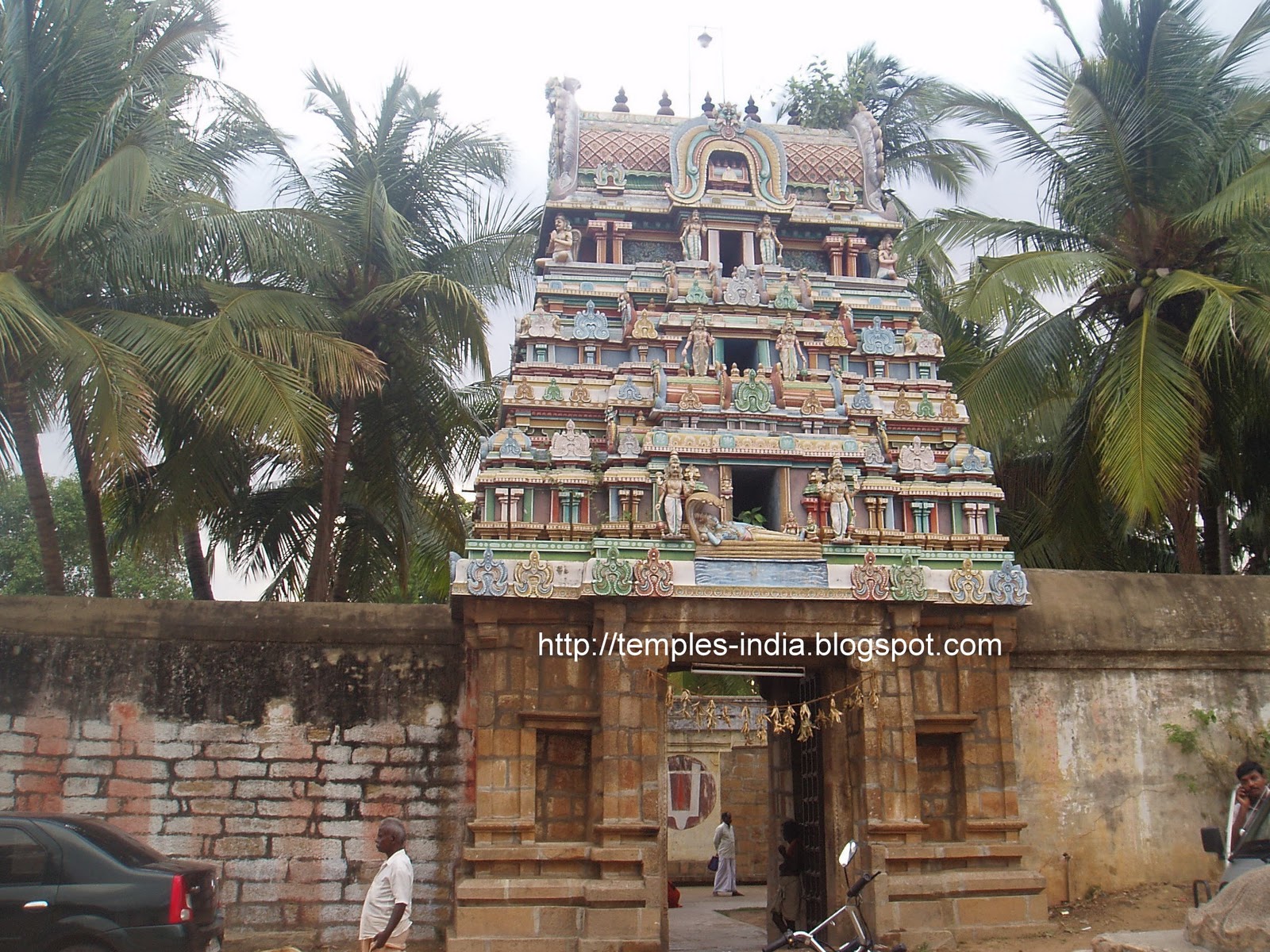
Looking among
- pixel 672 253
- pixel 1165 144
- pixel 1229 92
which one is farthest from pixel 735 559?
pixel 1229 92

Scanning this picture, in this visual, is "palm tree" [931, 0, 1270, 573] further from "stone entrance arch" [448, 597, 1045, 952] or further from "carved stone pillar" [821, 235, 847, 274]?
"stone entrance arch" [448, 597, 1045, 952]

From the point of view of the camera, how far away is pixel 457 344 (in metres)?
16.2

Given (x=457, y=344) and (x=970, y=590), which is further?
(x=457, y=344)

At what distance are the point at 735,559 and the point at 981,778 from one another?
322 centimetres

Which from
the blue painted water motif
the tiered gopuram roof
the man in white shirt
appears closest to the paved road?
the blue painted water motif

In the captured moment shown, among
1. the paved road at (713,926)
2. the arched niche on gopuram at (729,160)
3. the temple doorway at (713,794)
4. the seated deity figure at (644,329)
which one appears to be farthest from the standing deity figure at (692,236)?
the temple doorway at (713,794)

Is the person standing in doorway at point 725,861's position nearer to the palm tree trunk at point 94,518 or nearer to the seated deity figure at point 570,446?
the seated deity figure at point 570,446

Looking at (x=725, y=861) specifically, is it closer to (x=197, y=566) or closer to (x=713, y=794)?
(x=713, y=794)

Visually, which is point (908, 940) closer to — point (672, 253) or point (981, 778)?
point (981, 778)

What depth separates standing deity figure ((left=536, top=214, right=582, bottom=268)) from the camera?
1337 cm

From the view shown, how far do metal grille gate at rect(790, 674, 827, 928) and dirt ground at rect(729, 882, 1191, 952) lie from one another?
6.37 ft

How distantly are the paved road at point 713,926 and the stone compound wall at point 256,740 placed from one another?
3.38m

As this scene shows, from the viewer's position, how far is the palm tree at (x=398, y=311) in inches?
613

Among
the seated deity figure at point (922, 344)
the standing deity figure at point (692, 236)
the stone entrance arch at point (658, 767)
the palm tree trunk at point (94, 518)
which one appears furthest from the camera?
the standing deity figure at point (692, 236)
